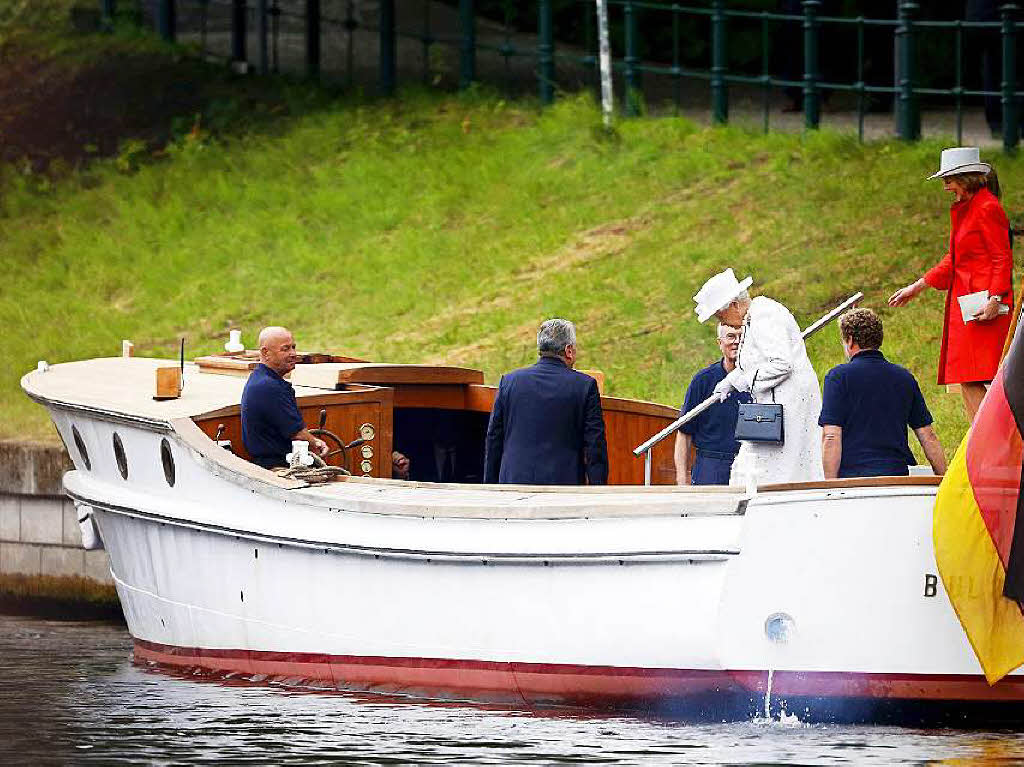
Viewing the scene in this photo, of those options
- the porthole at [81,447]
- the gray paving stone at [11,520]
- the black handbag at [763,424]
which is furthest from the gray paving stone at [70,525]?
the black handbag at [763,424]

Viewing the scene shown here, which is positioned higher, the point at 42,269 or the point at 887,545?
the point at 42,269

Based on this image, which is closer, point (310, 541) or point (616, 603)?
point (616, 603)

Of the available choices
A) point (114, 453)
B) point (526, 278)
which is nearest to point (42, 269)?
point (526, 278)

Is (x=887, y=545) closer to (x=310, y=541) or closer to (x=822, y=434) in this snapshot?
(x=822, y=434)

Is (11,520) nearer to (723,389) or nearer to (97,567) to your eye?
(97,567)

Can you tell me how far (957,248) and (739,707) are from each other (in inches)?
104

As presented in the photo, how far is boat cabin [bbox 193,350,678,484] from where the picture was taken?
1233 centimetres

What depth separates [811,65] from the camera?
1969cm

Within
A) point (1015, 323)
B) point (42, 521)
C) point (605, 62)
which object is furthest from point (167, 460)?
point (605, 62)

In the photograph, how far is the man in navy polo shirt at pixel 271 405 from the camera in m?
11.8

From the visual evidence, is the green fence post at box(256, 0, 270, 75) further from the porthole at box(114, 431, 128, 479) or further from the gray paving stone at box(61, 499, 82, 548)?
the porthole at box(114, 431, 128, 479)

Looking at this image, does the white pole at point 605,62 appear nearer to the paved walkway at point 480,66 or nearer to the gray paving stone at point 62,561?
the paved walkway at point 480,66

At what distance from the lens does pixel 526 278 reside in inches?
768

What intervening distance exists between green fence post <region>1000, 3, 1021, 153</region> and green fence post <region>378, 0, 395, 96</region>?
684 centimetres
